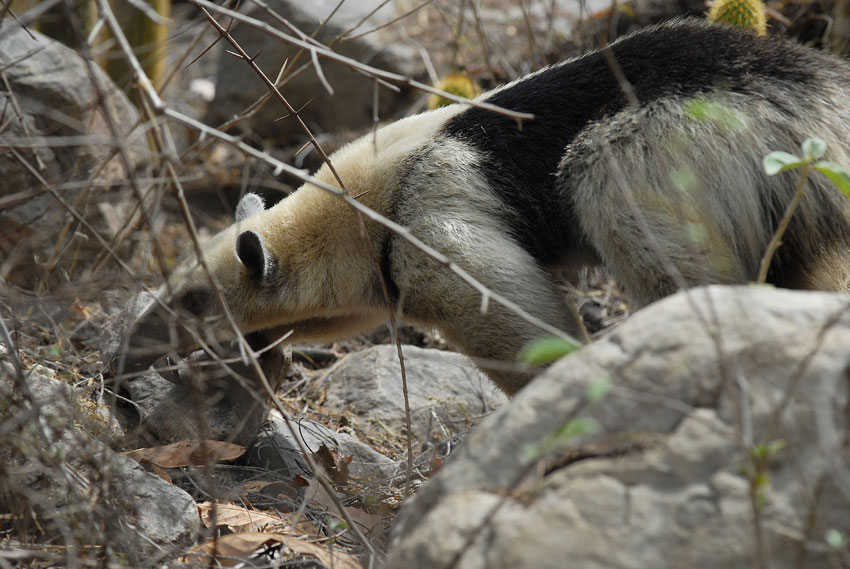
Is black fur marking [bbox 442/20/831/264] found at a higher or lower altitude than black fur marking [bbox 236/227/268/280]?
higher

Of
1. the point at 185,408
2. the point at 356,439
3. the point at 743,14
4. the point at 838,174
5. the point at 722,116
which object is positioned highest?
the point at 743,14

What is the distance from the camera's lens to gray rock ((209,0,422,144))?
10125 mm

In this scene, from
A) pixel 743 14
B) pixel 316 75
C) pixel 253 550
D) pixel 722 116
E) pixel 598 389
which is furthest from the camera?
pixel 316 75

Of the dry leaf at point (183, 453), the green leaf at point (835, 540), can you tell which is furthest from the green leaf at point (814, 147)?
the dry leaf at point (183, 453)

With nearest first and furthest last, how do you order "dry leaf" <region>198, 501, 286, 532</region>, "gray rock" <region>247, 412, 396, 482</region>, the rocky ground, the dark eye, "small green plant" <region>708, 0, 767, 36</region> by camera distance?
1. the rocky ground
2. "dry leaf" <region>198, 501, 286, 532</region>
3. "gray rock" <region>247, 412, 396, 482</region>
4. the dark eye
5. "small green plant" <region>708, 0, 767, 36</region>

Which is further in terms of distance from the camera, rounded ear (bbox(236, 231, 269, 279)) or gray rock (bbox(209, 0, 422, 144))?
gray rock (bbox(209, 0, 422, 144))

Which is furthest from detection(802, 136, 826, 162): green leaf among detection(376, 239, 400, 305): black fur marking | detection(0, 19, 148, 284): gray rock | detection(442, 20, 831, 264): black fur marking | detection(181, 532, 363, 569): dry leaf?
detection(0, 19, 148, 284): gray rock

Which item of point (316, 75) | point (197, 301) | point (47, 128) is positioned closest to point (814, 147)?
point (197, 301)

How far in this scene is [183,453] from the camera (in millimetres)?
4793

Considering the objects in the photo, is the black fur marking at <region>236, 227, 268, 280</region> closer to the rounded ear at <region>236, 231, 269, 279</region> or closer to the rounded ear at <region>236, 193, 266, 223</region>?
the rounded ear at <region>236, 231, 269, 279</region>

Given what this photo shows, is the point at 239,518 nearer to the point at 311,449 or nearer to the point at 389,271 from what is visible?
the point at 311,449

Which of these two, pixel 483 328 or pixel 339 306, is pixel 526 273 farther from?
pixel 339 306

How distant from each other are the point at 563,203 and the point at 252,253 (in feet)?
6.11

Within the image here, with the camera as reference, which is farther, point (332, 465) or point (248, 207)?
point (248, 207)
